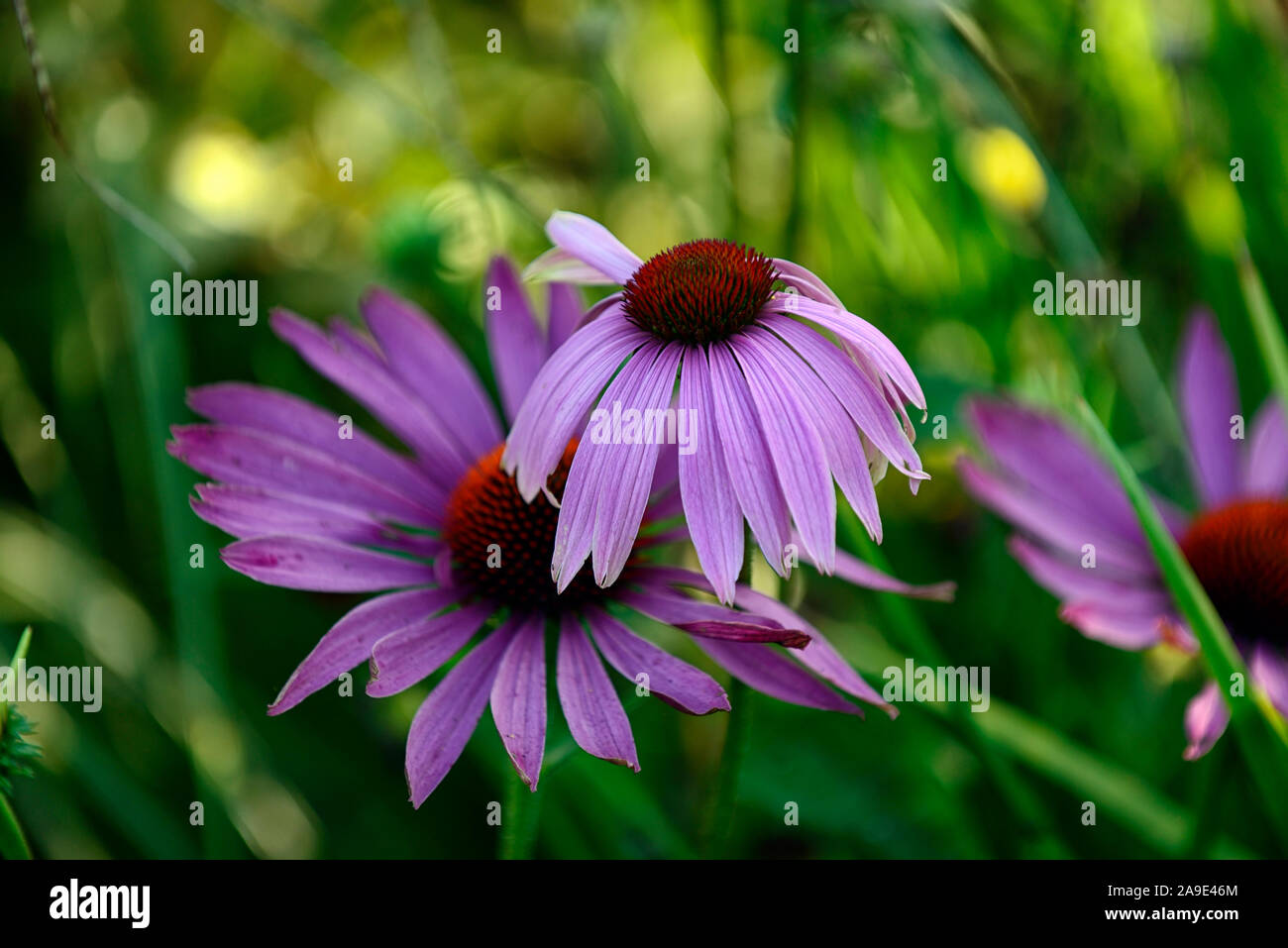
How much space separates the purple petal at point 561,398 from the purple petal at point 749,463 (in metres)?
0.05

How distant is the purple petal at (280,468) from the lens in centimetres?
55

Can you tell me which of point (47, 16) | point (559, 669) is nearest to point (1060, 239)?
point (559, 669)

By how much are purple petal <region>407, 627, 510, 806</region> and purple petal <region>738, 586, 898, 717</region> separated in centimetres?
13

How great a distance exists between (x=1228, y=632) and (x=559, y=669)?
469mm

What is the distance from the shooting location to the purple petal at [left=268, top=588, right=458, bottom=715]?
0.46m

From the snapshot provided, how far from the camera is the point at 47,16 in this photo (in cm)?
135

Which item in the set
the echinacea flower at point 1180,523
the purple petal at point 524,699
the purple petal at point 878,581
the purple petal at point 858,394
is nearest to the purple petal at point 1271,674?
the echinacea flower at point 1180,523

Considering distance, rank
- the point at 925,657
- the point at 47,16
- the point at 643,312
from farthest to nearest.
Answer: the point at 47,16, the point at 925,657, the point at 643,312

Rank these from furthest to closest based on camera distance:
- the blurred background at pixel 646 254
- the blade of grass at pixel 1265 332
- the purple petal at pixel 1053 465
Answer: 1. the blurred background at pixel 646 254
2. the purple petal at pixel 1053 465
3. the blade of grass at pixel 1265 332

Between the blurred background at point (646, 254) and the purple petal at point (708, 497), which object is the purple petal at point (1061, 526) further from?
the purple petal at point (708, 497)

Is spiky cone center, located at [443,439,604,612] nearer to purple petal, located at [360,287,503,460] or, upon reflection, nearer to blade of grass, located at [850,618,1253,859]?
purple petal, located at [360,287,503,460]

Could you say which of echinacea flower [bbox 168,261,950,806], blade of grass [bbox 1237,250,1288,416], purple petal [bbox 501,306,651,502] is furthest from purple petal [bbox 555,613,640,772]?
blade of grass [bbox 1237,250,1288,416]
